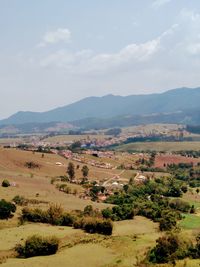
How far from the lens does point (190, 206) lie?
106 m

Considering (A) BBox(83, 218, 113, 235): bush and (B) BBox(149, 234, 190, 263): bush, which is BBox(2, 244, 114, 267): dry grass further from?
(A) BBox(83, 218, 113, 235): bush

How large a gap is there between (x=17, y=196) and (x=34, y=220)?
52.9 ft

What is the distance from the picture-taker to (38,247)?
2167 inches

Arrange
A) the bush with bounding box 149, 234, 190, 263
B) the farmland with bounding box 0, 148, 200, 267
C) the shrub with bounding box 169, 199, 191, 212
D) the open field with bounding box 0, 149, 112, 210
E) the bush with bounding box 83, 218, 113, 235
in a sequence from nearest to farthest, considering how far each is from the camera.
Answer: the bush with bounding box 149, 234, 190, 263 → the farmland with bounding box 0, 148, 200, 267 → the bush with bounding box 83, 218, 113, 235 → the open field with bounding box 0, 149, 112, 210 → the shrub with bounding box 169, 199, 191, 212

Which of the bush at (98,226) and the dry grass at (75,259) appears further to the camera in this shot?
the bush at (98,226)

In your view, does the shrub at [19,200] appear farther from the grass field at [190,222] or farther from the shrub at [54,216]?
the grass field at [190,222]

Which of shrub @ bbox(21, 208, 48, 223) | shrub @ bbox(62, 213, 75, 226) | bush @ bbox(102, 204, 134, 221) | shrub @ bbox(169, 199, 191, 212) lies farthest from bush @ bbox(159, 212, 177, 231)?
shrub @ bbox(169, 199, 191, 212)

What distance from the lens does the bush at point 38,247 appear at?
54938 millimetres

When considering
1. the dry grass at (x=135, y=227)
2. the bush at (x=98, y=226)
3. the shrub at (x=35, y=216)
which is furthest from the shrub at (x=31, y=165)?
the bush at (x=98, y=226)

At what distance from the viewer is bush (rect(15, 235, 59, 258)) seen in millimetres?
54938

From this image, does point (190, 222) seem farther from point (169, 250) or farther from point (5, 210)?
point (169, 250)

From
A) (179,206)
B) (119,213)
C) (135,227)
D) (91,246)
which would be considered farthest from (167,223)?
(179,206)

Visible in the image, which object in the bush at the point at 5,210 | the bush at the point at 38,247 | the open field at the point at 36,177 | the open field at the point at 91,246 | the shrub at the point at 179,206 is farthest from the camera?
the shrub at the point at 179,206

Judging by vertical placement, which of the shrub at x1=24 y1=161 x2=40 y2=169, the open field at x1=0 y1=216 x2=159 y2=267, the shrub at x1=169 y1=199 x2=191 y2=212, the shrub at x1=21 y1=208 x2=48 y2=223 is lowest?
the shrub at x1=169 y1=199 x2=191 y2=212
